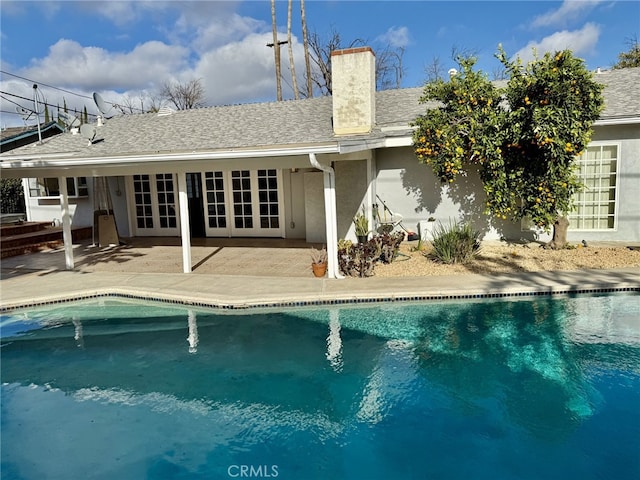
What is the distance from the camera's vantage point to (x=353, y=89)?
11.7 metres

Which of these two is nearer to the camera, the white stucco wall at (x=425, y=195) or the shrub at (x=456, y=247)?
the shrub at (x=456, y=247)

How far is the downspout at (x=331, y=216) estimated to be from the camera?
29.7ft

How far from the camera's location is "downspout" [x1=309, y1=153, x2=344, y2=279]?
9055 mm

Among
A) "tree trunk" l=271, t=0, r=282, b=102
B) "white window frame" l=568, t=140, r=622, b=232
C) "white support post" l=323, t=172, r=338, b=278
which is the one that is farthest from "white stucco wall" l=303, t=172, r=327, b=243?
"tree trunk" l=271, t=0, r=282, b=102

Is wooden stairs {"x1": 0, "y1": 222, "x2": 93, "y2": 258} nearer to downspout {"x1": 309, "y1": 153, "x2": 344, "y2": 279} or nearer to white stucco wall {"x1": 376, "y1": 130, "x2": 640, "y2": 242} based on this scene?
downspout {"x1": 309, "y1": 153, "x2": 344, "y2": 279}

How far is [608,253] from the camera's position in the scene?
10.5m

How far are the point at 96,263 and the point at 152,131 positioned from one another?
4440 mm

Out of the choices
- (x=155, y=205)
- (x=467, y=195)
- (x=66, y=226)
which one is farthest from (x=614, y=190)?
(x=155, y=205)

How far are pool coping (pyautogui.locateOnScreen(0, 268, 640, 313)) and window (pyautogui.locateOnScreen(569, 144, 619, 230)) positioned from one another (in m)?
2.58

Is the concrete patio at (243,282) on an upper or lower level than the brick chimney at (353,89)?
lower

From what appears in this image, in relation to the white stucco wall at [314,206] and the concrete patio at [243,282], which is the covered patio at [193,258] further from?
the white stucco wall at [314,206]

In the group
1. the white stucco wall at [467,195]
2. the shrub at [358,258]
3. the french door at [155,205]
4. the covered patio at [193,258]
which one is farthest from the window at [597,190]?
the french door at [155,205]

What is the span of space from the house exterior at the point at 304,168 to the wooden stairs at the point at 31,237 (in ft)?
4.59

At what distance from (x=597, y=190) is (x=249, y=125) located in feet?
30.4
